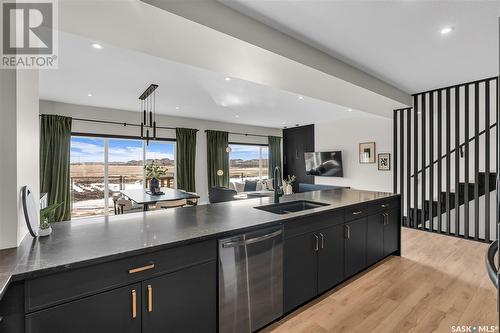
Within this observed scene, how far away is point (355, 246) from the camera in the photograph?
2627 mm

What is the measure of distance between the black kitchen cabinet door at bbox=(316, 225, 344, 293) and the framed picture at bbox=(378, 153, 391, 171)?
457 cm

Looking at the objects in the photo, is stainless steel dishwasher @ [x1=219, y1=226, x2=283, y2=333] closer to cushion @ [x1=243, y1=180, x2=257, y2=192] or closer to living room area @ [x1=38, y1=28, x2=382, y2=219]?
living room area @ [x1=38, y1=28, x2=382, y2=219]

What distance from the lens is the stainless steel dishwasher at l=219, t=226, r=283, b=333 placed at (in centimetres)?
162

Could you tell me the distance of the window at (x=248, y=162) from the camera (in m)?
8.34

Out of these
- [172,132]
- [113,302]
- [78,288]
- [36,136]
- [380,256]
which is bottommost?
[380,256]

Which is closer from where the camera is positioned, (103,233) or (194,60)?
(103,233)

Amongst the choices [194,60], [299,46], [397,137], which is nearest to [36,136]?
[194,60]

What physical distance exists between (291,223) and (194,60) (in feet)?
6.31

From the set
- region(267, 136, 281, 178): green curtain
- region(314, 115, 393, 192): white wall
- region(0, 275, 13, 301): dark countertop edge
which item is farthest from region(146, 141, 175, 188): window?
region(0, 275, 13, 301): dark countertop edge

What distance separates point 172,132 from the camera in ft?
22.2

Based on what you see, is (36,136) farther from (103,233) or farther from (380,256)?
(380,256)

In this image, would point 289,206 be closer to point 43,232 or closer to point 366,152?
point 43,232

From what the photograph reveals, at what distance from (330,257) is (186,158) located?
540cm

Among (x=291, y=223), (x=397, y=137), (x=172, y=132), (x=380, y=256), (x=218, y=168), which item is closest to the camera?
(x=291, y=223)
